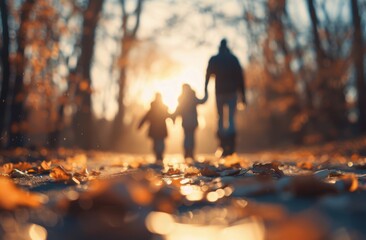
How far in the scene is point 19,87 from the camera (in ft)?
47.0

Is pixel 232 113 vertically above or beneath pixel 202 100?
beneath

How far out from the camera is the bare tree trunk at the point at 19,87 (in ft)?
42.3

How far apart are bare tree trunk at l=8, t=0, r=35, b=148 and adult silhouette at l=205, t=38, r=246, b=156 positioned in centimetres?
499

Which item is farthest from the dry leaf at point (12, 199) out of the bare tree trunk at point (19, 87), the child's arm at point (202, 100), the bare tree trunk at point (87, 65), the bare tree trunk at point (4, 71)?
the bare tree trunk at point (87, 65)

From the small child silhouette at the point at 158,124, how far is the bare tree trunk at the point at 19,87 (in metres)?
3.59

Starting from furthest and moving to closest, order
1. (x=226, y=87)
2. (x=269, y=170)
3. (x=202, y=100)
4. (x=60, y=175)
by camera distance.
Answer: (x=202, y=100), (x=226, y=87), (x=269, y=170), (x=60, y=175)

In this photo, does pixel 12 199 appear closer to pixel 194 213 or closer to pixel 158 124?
pixel 194 213

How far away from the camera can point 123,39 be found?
25047 mm

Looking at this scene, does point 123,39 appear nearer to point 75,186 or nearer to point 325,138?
point 325,138

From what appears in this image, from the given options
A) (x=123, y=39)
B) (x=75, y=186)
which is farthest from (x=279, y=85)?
(x=75, y=186)

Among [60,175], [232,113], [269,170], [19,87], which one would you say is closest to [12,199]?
[60,175]

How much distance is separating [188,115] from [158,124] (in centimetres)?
122

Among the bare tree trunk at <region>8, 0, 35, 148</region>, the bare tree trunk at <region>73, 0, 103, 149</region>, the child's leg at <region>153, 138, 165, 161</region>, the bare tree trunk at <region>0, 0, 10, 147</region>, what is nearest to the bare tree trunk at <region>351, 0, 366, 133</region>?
the child's leg at <region>153, 138, 165, 161</region>

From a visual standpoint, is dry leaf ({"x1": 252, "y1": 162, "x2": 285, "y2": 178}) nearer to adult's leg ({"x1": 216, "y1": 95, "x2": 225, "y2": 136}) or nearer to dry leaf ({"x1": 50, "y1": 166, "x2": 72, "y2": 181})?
dry leaf ({"x1": 50, "y1": 166, "x2": 72, "y2": 181})
